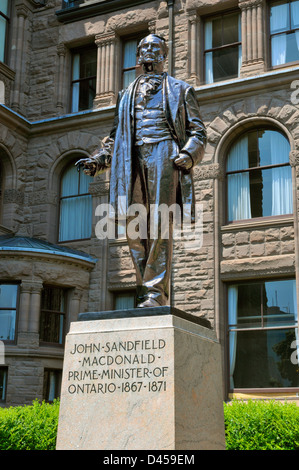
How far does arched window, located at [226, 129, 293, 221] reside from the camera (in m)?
17.2

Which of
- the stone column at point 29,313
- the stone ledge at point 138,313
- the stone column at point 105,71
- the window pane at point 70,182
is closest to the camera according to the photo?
the stone ledge at point 138,313

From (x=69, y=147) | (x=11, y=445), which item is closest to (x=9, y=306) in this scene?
(x=69, y=147)

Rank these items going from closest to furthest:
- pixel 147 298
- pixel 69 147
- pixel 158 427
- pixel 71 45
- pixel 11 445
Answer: pixel 158 427
pixel 147 298
pixel 11 445
pixel 69 147
pixel 71 45

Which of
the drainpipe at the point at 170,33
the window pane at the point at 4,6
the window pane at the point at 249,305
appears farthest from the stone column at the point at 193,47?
the window pane at the point at 4,6

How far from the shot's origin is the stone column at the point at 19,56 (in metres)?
20.8

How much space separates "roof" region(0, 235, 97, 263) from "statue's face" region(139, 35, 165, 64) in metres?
10.6

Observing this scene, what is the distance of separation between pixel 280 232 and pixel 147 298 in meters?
10.5

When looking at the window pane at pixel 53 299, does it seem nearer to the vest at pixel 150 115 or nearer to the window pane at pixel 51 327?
the window pane at pixel 51 327

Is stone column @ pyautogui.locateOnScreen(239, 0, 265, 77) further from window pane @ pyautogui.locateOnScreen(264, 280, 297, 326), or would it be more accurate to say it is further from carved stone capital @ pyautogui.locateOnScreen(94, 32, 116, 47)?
window pane @ pyautogui.locateOnScreen(264, 280, 297, 326)

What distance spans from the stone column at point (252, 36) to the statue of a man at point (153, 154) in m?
11.0

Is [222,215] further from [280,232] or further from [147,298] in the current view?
[147,298]

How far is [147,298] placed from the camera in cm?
654

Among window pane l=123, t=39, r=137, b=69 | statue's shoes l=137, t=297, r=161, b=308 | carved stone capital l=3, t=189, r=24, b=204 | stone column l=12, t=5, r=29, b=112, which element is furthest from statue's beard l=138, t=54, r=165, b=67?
stone column l=12, t=5, r=29, b=112

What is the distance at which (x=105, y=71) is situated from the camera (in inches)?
804
